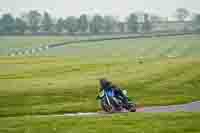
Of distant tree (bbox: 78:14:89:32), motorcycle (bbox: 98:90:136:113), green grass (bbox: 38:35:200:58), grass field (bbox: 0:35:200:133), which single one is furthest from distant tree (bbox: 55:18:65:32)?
motorcycle (bbox: 98:90:136:113)

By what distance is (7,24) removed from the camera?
153625mm

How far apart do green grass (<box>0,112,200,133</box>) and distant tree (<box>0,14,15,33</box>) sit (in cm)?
12480

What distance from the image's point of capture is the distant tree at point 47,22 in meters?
162

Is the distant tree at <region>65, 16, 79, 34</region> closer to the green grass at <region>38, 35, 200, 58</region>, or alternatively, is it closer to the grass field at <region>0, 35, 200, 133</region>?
the green grass at <region>38, 35, 200, 58</region>

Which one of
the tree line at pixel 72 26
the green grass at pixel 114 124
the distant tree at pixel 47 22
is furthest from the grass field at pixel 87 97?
the distant tree at pixel 47 22

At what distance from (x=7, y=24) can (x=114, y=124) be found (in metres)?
138

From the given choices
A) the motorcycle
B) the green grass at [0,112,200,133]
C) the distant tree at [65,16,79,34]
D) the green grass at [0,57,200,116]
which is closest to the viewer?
the green grass at [0,112,200,133]

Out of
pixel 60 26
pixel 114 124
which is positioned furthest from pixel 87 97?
pixel 60 26

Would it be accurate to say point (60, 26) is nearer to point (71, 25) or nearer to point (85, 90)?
point (71, 25)

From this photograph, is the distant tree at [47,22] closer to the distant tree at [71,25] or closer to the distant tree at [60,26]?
the distant tree at [60,26]

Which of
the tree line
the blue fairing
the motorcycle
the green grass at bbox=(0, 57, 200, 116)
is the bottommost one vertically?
the tree line

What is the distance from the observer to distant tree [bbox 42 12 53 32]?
161575 mm

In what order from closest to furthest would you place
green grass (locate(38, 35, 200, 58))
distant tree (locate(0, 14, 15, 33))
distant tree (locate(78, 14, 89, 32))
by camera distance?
Answer: green grass (locate(38, 35, 200, 58)) → distant tree (locate(0, 14, 15, 33)) → distant tree (locate(78, 14, 89, 32))

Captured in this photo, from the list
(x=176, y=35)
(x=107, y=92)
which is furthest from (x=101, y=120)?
(x=176, y=35)
